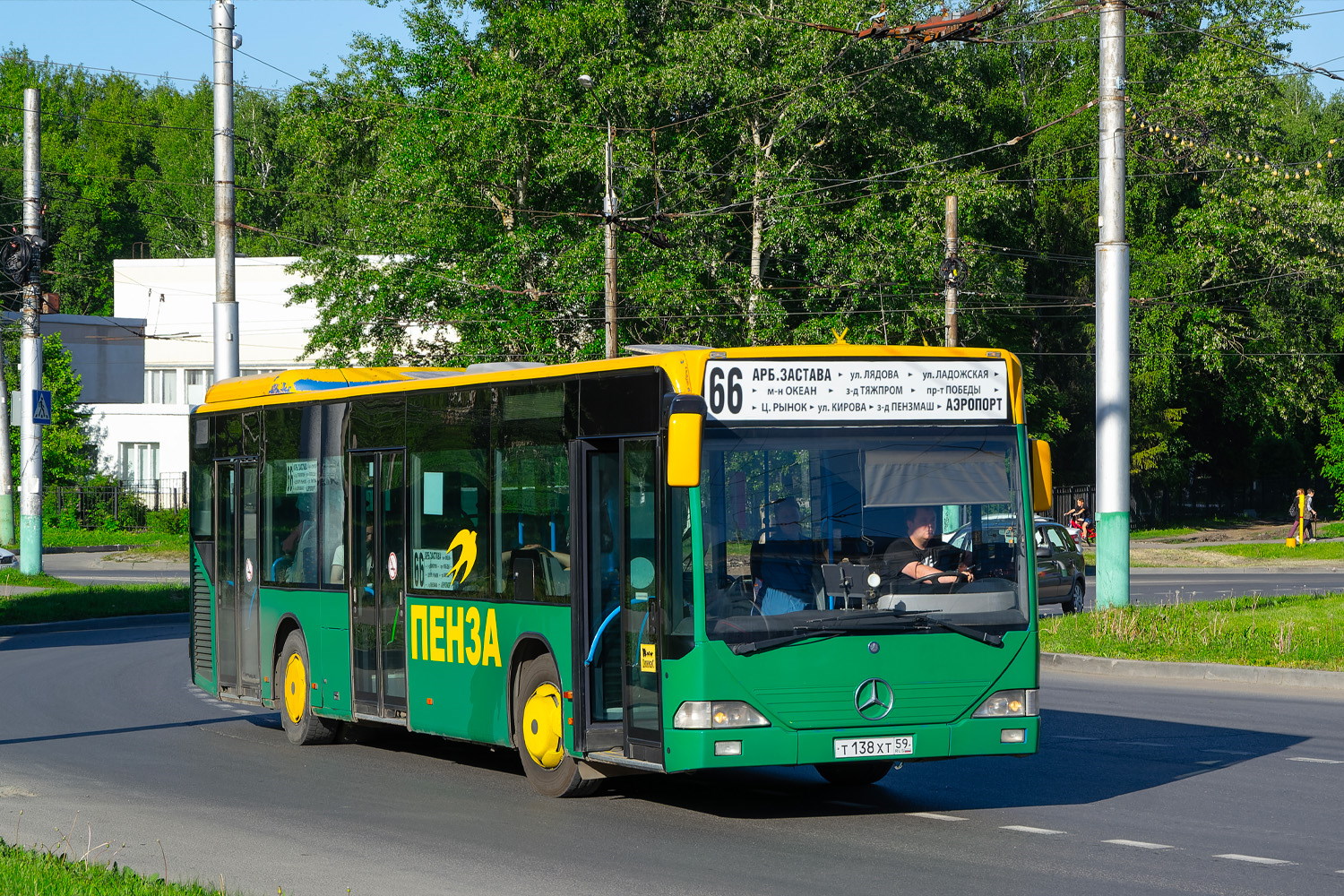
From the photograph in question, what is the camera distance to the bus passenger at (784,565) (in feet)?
31.0

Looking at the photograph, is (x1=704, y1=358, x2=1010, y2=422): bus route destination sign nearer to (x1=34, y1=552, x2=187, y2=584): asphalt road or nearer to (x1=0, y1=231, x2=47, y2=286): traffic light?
(x1=0, y1=231, x2=47, y2=286): traffic light

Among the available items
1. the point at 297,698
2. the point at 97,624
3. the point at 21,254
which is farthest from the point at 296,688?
the point at 21,254

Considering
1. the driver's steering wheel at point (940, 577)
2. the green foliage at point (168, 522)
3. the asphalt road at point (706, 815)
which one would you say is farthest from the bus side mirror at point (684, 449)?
the green foliage at point (168, 522)

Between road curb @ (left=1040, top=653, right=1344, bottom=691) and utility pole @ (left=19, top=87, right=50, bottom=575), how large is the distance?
63.9 feet

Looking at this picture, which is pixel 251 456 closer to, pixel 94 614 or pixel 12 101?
pixel 94 614

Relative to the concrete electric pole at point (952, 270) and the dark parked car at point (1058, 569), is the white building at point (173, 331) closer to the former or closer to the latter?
the concrete electric pole at point (952, 270)

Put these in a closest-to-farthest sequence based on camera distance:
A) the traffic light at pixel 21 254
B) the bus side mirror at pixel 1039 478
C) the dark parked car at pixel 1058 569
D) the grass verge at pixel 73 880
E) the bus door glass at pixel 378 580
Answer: the grass verge at pixel 73 880 < the bus side mirror at pixel 1039 478 < the bus door glass at pixel 378 580 < the dark parked car at pixel 1058 569 < the traffic light at pixel 21 254

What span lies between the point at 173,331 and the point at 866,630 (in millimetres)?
75804

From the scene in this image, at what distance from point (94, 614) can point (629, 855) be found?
66.5 feet

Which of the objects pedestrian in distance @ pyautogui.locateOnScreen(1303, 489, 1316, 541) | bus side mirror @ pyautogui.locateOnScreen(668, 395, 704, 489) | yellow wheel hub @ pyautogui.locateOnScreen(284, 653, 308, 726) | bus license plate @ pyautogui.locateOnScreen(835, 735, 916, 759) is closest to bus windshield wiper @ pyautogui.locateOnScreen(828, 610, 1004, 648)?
bus license plate @ pyautogui.locateOnScreen(835, 735, 916, 759)

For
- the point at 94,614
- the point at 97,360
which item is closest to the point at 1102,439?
the point at 94,614

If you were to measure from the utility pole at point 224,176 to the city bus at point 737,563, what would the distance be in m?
11.3

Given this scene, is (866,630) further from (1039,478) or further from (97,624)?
(97,624)

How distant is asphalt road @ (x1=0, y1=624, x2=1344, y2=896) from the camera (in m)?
8.10
